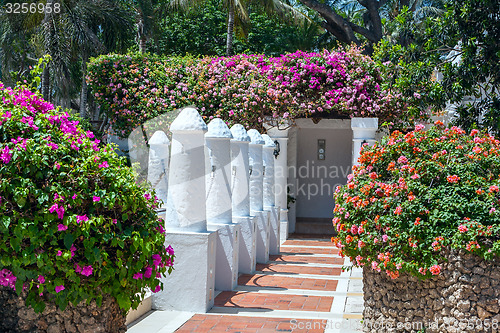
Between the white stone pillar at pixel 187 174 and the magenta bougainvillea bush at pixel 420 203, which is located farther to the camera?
the white stone pillar at pixel 187 174

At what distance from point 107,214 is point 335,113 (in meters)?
10.9

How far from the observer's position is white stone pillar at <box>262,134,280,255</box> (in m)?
12.3

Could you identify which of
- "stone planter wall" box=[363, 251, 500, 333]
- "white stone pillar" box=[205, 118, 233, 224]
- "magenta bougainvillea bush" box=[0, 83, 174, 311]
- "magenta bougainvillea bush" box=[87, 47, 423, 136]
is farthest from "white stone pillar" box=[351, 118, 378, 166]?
"magenta bougainvillea bush" box=[0, 83, 174, 311]

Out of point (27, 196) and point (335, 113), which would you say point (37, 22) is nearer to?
point (335, 113)

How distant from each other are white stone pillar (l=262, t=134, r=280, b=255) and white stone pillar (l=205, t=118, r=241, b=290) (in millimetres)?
3443

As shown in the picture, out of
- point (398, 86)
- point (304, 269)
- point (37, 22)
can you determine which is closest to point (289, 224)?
point (304, 269)

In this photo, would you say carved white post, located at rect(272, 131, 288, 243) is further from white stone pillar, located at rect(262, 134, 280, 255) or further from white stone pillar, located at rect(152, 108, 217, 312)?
white stone pillar, located at rect(152, 108, 217, 312)

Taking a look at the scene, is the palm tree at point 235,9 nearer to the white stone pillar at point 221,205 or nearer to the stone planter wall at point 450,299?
the white stone pillar at point 221,205

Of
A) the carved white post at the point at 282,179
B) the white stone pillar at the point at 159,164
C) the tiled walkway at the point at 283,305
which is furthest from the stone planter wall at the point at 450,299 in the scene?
the carved white post at the point at 282,179

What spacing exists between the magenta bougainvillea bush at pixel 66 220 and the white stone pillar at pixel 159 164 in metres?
6.18

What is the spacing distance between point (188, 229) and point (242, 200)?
9.36 ft

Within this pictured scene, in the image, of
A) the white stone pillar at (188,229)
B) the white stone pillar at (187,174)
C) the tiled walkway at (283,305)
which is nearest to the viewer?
the tiled walkway at (283,305)

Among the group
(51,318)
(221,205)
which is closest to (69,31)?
(221,205)

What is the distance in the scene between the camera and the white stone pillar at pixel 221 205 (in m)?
8.40
